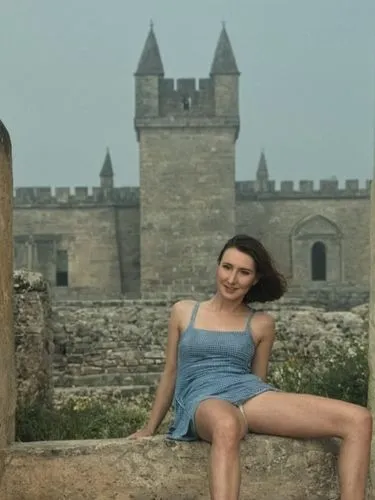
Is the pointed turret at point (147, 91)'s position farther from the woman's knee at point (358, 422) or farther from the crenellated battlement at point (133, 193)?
the woman's knee at point (358, 422)

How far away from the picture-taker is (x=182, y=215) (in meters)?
38.8

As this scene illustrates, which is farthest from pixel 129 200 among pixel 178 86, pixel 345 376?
pixel 345 376

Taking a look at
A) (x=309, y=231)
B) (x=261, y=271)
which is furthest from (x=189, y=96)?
(x=261, y=271)

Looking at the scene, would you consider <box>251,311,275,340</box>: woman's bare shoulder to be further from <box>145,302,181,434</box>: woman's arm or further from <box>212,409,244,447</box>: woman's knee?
<box>212,409,244,447</box>: woman's knee

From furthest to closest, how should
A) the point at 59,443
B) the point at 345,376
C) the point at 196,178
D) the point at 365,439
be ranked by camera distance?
the point at 196,178, the point at 345,376, the point at 59,443, the point at 365,439

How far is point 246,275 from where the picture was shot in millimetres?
3957

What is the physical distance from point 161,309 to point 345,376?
11.8 metres

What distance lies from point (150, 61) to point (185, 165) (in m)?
4.73

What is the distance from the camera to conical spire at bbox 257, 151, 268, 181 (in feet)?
157

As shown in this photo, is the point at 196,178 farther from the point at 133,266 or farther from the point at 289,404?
the point at 289,404

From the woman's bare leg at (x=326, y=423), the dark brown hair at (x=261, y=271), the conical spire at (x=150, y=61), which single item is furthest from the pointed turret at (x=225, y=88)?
the woman's bare leg at (x=326, y=423)

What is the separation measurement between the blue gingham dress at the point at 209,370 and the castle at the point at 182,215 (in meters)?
33.2

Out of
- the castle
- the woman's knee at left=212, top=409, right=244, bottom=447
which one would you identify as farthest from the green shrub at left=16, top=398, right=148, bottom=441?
the castle

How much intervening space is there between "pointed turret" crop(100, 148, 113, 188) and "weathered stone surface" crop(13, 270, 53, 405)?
113 feet
